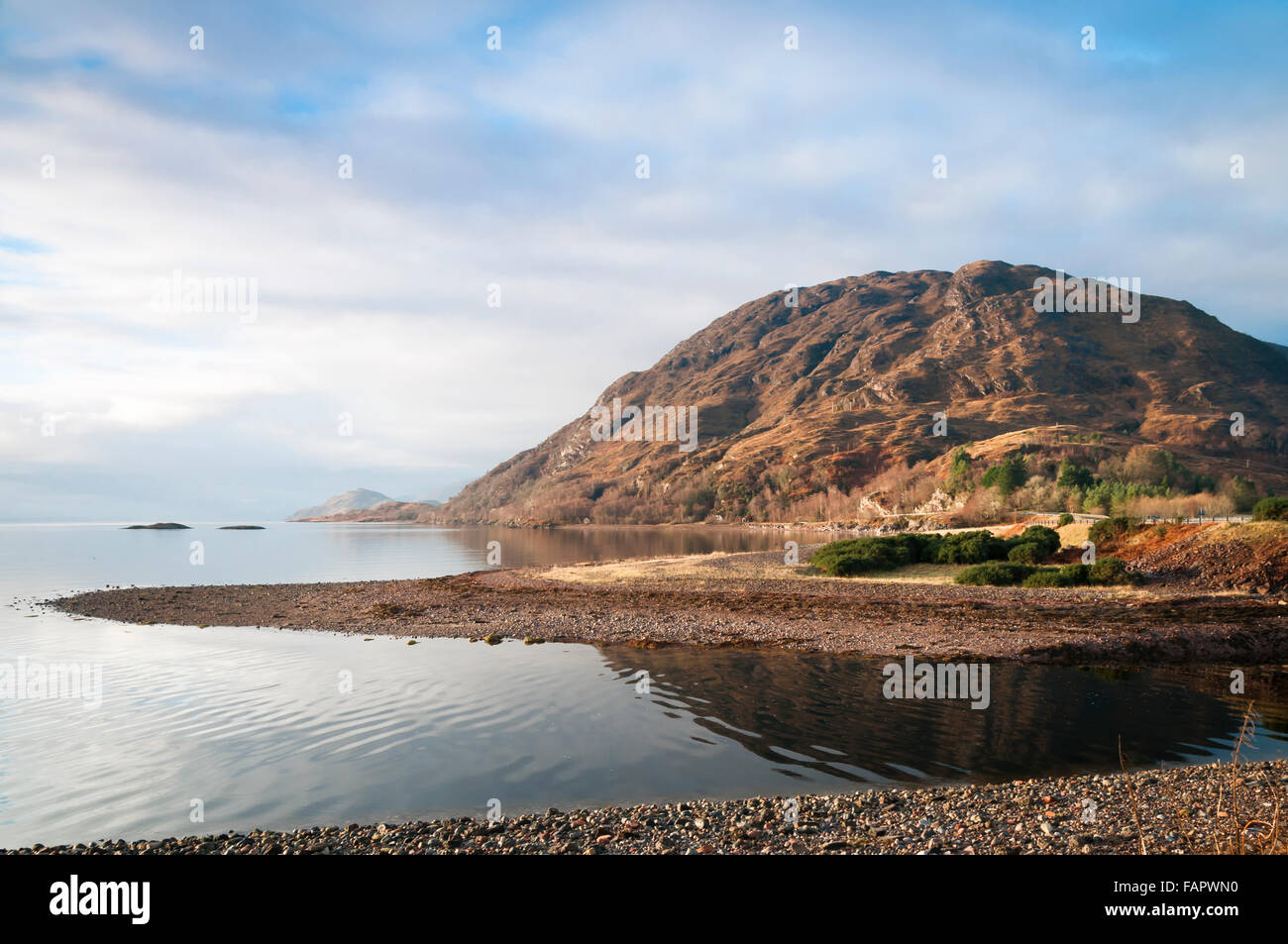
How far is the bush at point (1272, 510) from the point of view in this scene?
32469mm

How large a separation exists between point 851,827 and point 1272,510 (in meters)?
36.1

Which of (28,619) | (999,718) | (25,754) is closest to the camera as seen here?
(25,754)

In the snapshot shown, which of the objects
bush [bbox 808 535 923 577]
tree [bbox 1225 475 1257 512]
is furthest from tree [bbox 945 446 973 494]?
bush [bbox 808 535 923 577]

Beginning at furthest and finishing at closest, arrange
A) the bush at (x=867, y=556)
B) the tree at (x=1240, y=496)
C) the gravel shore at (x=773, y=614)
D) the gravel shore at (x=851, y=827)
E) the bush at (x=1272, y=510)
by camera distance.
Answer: the tree at (x=1240, y=496)
the bush at (x=867, y=556)
the bush at (x=1272, y=510)
the gravel shore at (x=773, y=614)
the gravel shore at (x=851, y=827)

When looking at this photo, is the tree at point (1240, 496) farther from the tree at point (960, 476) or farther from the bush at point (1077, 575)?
the tree at point (960, 476)

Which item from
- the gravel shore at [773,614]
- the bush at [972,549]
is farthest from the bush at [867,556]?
the gravel shore at [773,614]

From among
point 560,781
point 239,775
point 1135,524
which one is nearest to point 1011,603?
point 1135,524

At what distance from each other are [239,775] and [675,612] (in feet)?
65.1

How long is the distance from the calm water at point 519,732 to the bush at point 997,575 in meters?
15.8

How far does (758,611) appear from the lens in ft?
97.9
